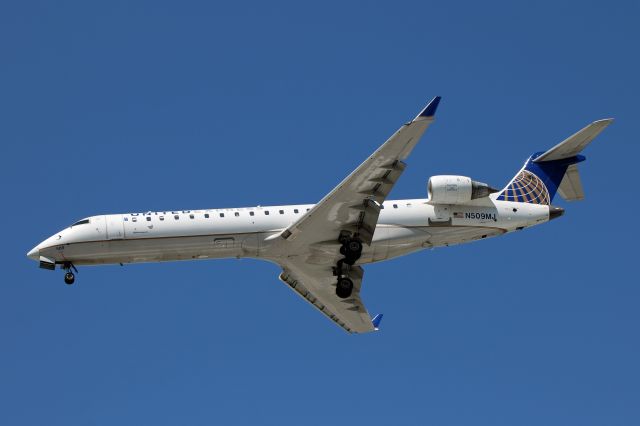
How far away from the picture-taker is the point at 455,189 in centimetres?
3844

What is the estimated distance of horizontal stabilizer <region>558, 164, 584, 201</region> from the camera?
41625 mm

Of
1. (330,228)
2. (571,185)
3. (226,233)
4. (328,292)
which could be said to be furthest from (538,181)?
(226,233)

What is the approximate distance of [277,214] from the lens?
38.2 metres

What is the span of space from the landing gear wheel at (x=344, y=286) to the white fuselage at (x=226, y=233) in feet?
3.20

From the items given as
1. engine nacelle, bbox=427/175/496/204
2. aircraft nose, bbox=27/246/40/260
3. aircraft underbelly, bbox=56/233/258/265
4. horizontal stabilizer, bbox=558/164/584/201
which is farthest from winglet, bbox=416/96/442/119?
aircraft nose, bbox=27/246/40/260

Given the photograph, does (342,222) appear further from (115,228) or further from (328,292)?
(115,228)

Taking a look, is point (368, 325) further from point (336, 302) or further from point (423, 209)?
point (423, 209)

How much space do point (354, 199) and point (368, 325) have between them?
8.84 metres

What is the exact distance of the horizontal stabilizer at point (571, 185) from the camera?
41625 mm

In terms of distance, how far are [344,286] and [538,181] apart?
8.80 metres

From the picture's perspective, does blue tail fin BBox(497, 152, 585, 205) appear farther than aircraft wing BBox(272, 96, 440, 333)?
Yes

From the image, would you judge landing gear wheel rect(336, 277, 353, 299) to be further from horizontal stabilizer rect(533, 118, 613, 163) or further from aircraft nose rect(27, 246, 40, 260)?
aircraft nose rect(27, 246, 40, 260)

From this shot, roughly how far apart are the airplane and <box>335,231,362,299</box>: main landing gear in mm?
36

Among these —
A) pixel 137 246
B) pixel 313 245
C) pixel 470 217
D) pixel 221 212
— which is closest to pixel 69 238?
pixel 137 246
